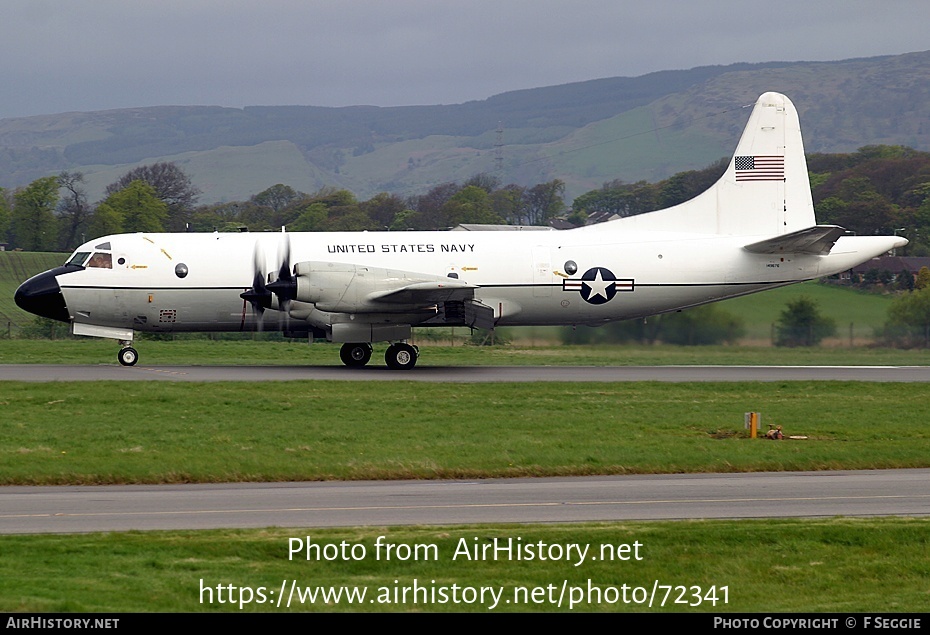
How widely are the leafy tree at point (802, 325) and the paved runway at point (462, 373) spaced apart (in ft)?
14.2

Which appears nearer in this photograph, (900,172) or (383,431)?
(383,431)

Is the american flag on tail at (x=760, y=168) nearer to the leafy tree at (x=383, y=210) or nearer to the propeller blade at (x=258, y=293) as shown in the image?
the propeller blade at (x=258, y=293)

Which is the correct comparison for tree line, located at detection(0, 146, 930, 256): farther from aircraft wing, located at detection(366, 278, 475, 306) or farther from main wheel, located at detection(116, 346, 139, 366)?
aircraft wing, located at detection(366, 278, 475, 306)

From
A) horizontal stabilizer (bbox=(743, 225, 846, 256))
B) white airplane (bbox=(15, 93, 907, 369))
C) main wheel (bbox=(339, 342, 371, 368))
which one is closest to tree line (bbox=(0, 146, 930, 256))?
white airplane (bbox=(15, 93, 907, 369))

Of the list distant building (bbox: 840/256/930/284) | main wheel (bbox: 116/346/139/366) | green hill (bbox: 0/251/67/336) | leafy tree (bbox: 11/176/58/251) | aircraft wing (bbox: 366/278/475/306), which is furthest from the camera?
leafy tree (bbox: 11/176/58/251)

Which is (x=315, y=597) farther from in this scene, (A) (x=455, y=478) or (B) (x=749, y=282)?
(B) (x=749, y=282)

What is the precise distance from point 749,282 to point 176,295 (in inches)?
772

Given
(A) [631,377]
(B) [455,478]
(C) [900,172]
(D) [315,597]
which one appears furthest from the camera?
(C) [900,172]

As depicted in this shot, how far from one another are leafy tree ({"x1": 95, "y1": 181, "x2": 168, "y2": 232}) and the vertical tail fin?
70.2 meters

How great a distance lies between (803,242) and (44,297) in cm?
2537

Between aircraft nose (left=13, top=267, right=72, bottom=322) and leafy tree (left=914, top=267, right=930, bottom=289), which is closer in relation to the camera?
aircraft nose (left=13, top=267, right=72, bottom=322)

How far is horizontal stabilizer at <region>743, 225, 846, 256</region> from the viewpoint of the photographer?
37.9 metres
